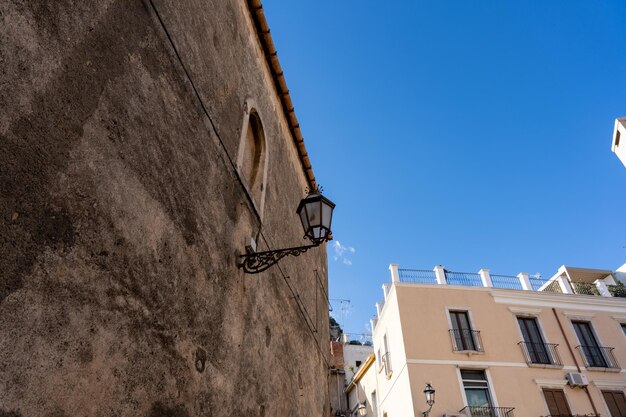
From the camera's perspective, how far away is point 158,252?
2.88 metres

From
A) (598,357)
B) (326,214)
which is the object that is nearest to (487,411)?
(598,357)

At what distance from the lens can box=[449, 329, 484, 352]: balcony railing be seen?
17266mm

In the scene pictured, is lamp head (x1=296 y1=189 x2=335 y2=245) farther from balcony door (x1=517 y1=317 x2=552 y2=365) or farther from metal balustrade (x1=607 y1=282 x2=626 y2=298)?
metal balustrade (x1=607 y1=282 x2=626 y2=298)

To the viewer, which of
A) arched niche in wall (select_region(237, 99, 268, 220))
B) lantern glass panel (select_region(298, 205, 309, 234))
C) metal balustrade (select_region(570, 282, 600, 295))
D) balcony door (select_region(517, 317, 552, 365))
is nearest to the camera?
lantern glass panel (select_region(298, 205, 309, 234))

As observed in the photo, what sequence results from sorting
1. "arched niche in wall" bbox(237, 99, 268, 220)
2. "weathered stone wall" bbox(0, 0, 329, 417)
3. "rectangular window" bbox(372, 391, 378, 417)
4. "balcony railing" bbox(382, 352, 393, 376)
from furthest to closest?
"rectangular window" bbox(372, 391, 378, 417) < "balcony railing" bbox(382, 352, 393, 376) < "arched niche in wall" bbox(237, 99, 268, 220) < "weathered stone wall" bbox(0, 0, 329, 417)

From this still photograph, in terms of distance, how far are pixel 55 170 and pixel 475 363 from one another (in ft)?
58.6

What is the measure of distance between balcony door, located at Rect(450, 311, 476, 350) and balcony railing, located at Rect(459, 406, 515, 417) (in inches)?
91.2

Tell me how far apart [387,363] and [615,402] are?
9059mm

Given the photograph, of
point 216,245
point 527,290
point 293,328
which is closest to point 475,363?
point 527,290

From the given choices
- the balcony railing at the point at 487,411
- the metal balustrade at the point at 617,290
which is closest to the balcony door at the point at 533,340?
the balcony railing at the point at 487,411

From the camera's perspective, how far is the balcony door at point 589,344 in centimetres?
1797

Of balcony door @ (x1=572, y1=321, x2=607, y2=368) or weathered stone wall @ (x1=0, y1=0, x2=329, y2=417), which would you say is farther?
balcony door @ (x1=572, y1=321, x2=607, y2=368)

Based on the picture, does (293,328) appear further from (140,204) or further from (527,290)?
(527,290)

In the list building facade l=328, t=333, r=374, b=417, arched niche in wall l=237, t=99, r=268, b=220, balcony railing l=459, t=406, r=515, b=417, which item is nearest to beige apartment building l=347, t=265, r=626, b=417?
balcony railing l=459, t=406, r=515, b=417
